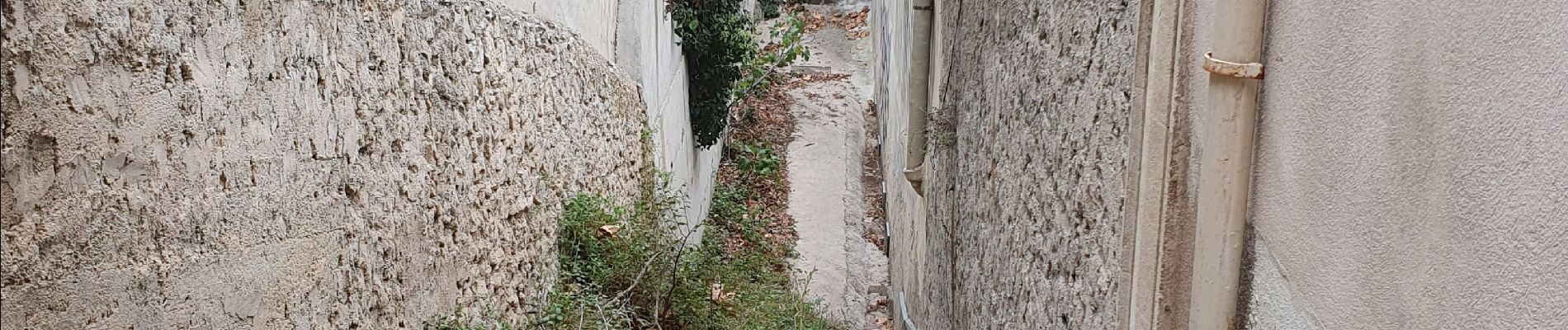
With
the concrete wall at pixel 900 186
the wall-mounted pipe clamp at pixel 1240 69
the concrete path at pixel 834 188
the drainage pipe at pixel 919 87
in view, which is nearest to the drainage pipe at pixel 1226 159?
the wall-mounted pipe clamp at pixel 1240 69

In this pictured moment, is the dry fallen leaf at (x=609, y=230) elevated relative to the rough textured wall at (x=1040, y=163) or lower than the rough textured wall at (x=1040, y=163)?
lower

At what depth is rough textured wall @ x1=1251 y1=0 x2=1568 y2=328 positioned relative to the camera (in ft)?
4.13

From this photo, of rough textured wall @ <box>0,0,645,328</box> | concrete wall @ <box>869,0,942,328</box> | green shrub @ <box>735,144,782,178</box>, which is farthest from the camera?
green shrub @ <box>735,144,782,178</box>

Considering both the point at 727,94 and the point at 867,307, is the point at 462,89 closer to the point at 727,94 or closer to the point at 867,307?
the point at 867,307

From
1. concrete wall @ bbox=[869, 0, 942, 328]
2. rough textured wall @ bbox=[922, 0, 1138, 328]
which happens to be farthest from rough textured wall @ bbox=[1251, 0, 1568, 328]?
concrete wall @ bbox=[869, 0, 942, 328]

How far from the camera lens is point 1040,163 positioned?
3.32 metres

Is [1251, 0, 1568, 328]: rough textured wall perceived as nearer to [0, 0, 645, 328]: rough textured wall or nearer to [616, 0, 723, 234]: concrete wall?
[0, 0, 645, 328]: rough textured wall

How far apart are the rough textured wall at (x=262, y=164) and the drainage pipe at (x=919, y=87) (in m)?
2.47

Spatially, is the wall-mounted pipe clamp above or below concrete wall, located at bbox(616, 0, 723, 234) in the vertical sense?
above

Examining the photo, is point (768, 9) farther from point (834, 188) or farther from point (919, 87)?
point (919, 87)

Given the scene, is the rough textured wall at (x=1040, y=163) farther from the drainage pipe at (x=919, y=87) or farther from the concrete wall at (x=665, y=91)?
the concrete wall at (x=665, y=91)

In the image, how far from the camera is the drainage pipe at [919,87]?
21.9ft

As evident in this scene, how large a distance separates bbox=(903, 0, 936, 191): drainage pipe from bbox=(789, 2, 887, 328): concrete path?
1.19 metres

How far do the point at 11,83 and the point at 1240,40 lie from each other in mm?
2116
